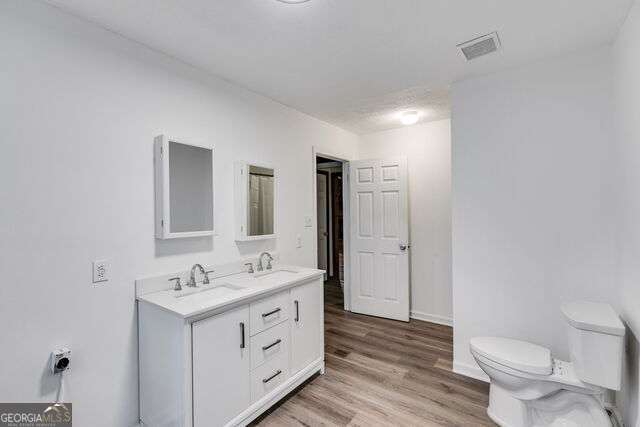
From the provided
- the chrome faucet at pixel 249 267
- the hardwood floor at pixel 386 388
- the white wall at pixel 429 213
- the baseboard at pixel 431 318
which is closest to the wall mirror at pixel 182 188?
the chrome faucet at pixel 249 267

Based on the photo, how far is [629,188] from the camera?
5.19 feet

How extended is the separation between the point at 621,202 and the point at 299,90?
2327 millimetres

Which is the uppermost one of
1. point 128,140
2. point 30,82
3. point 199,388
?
point 30,82

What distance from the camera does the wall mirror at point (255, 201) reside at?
2.36 metres

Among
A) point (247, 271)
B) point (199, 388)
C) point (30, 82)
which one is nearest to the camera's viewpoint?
point (30, 82)

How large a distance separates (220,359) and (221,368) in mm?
53

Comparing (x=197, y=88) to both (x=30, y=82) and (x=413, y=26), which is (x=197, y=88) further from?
(x=413, y=26)

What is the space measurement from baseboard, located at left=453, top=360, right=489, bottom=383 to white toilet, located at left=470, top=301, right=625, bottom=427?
1.38 feet

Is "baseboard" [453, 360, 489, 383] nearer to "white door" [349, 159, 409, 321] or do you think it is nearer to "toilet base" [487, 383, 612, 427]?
"toilet base" [487, 383, 612, 427]

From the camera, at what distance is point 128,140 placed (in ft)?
5.77

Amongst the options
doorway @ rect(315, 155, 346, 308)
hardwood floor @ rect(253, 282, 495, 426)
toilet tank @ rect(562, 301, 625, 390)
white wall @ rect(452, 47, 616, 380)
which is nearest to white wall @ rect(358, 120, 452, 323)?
hardwood floor @ rect(253, 282, 495, 426)

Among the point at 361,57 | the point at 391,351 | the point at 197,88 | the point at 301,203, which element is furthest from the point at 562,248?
the point at 197,88

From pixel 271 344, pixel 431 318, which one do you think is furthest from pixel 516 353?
pixel 431 318

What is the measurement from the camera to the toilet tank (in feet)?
4.83
